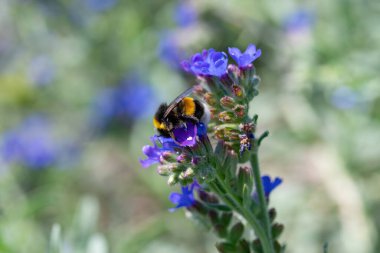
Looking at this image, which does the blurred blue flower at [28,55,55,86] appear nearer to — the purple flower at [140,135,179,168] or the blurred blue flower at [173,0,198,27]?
the blurred blue flower at [173,0,198,27]

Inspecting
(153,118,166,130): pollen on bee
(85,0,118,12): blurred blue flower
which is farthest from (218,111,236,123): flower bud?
(85,0,118,12): blurred blue flower

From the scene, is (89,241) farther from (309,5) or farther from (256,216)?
(309,5)

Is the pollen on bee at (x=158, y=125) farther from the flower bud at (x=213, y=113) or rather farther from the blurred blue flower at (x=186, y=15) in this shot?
the blurred blue flower at (x=186, y=15)

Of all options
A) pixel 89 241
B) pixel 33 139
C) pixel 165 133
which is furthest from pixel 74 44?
pixel 165 133

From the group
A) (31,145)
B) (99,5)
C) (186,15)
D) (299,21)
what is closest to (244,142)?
(299,21)

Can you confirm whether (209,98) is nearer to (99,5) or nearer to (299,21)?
(299,21)

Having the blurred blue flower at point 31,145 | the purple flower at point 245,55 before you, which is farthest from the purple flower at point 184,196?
the blurred blue flower at point 31,145
